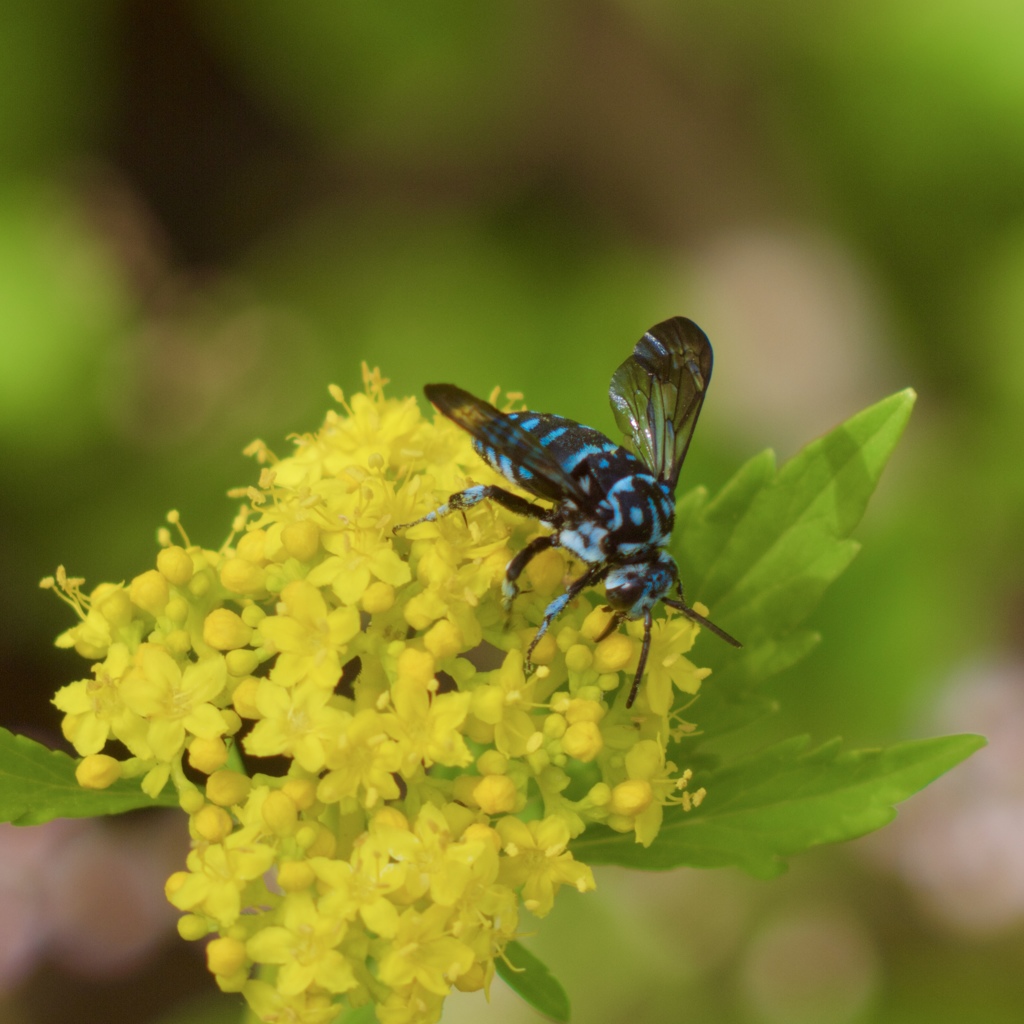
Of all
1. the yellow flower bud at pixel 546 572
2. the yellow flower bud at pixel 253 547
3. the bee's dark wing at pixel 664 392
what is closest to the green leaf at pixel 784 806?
the yellow flower bud at pixel 546 572

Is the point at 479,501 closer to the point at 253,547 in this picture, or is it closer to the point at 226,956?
the point at 253,547

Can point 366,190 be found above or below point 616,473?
above

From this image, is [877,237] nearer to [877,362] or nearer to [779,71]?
[877,362]

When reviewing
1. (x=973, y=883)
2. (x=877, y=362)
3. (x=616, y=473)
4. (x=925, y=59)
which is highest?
(x=925, y=59)

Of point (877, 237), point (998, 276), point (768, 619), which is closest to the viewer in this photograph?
point (768, 619)

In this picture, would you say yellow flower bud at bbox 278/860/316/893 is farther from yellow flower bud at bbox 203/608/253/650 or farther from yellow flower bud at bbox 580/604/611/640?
yellow flower bud at bbox 580/604/611/640

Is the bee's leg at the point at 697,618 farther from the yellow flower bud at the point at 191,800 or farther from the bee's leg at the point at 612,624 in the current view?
the yellow flower bud at the point at 191,800

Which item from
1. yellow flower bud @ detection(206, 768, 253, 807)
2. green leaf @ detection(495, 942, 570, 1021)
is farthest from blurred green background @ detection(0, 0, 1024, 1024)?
yellow flower bud @ detection(206, 768, 253, 807)

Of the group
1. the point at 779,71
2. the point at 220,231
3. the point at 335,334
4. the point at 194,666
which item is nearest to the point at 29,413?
the point at 335,334
